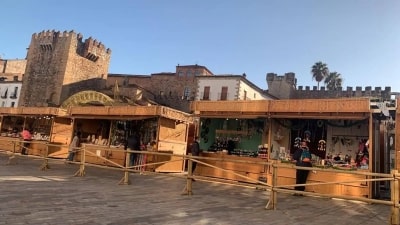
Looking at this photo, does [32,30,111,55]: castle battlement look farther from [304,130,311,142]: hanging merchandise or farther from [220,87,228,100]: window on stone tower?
[304,130,311,142]: hanging merchandise

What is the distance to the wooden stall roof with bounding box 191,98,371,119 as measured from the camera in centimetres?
1064

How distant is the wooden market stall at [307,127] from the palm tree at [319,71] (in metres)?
48.1

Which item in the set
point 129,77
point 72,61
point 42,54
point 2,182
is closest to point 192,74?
point 129,77

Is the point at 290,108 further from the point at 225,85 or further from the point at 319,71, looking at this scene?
the point at 319,71

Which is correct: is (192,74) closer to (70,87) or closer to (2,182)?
(70,87)

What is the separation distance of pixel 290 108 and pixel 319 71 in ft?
162

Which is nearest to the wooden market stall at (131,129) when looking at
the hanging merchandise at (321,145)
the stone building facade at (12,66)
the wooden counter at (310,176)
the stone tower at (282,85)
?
the wooden counter at (310,176)

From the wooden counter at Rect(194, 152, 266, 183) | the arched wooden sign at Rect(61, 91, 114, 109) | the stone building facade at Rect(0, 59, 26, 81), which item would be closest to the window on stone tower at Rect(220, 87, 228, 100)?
the arched wooden sign at Rect(61, 91, 114, 109)

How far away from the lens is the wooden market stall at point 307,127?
1064 centimetres

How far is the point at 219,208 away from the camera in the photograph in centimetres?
693

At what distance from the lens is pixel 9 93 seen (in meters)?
52.8

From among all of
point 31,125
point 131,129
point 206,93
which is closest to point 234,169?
point 131,129

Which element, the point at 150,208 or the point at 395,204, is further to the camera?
the point at 150,208

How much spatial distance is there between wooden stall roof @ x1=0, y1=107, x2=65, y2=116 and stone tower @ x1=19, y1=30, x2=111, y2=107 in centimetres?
2052
